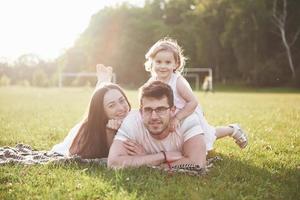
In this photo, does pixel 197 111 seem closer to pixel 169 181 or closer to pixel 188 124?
pixel 188 124

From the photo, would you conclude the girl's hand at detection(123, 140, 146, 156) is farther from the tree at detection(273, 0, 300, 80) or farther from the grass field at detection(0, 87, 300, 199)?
the tree at detection(273, 0, 300, 80)

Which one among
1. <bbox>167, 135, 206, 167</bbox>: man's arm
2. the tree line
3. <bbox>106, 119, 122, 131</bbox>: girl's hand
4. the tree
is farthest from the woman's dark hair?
the tree

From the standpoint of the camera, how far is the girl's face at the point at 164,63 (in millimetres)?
7426

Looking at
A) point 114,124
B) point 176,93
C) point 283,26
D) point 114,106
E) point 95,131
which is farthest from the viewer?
point 283,26

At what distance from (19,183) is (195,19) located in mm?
60003

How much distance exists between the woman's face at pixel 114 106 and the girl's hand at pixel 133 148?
73 centimetres

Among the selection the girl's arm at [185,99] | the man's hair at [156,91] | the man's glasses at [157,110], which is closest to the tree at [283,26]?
the girl's arm at [185,99]

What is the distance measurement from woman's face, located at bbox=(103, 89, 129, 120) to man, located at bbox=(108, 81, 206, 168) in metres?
0.56

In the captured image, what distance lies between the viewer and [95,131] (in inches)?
267

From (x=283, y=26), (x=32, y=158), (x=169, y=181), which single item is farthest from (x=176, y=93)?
(x=283, y=26)

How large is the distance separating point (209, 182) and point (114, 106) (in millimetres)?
1980

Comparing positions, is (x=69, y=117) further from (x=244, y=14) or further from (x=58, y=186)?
(x=244, y=14)

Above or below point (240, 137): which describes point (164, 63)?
above

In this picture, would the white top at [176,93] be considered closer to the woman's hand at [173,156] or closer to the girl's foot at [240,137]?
the girl's foot at [240,137]
